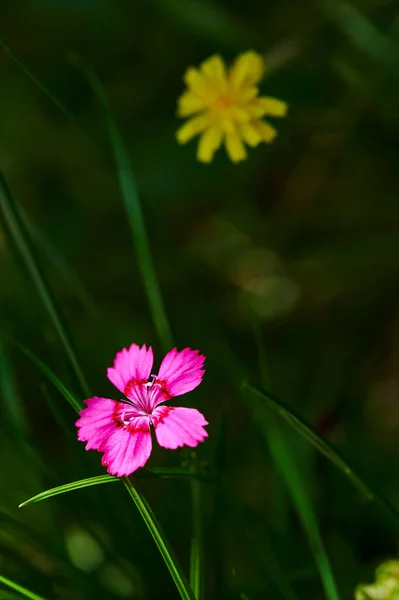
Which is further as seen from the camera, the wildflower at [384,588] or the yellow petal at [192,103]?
the yellow petal at [192,103]

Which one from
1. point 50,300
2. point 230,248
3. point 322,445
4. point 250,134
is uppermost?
point 230,248

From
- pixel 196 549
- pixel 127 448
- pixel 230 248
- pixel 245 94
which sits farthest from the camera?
pixel 230 248

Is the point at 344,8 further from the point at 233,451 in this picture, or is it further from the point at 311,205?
the point at 233,451

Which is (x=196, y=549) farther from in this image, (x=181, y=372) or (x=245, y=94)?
(x=245, y=94)

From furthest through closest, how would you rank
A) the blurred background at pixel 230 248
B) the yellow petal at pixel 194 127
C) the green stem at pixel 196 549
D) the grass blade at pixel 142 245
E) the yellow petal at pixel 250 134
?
the blurred background at pixel 230 248
the yellow petal at pixel 194 127
the yellow petal at pixel 250 134
the grass blade at pixel 142 245
the green stem at pixel 196 549

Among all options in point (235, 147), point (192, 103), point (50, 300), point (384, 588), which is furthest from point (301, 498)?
point (192, 103)

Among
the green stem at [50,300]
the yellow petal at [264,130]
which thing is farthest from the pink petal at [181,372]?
the yellow petal at [264,130]

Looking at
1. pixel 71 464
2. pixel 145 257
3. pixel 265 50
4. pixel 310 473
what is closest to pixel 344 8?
pixel 265 50

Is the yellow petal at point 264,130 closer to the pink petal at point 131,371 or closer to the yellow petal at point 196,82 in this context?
the yellow petal at point 196,82
